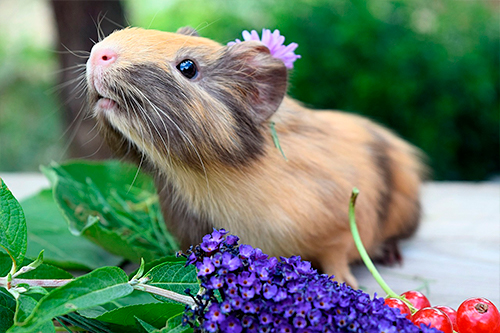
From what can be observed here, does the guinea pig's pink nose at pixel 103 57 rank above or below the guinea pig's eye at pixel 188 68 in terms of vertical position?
above

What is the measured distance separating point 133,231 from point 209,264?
1558 millimetres

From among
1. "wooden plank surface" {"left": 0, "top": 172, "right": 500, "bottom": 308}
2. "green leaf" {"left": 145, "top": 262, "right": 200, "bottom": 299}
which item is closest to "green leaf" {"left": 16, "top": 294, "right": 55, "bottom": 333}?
"green leaf" {"left": 145, "top": 262, "right": 200, "bottom": 299}

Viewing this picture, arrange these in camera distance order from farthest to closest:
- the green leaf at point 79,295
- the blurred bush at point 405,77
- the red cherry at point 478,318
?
the blurred bush at point 405,77 < the red cherry at point 478,318 < the green leaf at point 79,295

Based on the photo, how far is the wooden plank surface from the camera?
2559 mm

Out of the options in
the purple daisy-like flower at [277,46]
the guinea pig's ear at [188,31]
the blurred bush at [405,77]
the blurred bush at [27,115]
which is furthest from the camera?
the blurred bush at [27,115]

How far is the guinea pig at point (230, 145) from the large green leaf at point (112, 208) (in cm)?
32

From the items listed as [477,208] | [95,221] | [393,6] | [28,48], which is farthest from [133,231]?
[28,48]

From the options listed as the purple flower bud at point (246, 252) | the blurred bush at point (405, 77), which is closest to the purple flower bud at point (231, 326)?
the purple flower bud at point (246, 252)

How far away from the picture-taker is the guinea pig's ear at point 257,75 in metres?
2.17

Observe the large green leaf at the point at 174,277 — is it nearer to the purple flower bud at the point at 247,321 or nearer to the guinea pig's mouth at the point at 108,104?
the purple flower bud at the point at 247,321

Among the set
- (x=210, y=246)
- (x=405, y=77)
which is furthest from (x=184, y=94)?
(x=405, y=77)

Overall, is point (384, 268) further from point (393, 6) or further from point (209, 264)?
point (393, 6)

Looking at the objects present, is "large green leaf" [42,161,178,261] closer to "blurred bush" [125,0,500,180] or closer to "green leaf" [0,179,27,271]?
"green leaf" [0,179,27,271]

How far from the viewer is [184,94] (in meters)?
2.07
